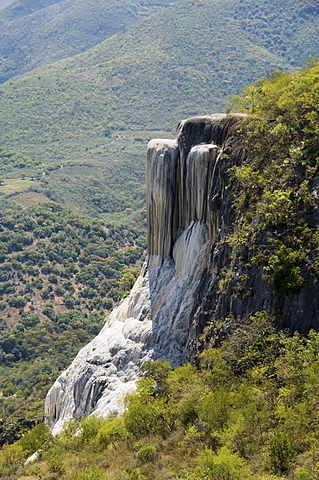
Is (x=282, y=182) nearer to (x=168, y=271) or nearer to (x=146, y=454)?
(x=168, y=271)

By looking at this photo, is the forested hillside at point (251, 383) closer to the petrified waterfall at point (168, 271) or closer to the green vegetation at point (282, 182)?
the green vegetation at point (282, 182)

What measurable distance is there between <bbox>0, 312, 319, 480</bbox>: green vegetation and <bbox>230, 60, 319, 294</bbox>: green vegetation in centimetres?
239

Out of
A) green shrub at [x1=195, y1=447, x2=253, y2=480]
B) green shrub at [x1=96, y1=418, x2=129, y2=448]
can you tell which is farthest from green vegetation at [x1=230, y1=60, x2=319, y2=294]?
green shrub at [x1=96, y1=418, x2=129, y2=448]

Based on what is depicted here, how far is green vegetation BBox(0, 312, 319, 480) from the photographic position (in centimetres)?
2144

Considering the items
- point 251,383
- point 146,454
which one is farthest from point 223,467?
point 146,454

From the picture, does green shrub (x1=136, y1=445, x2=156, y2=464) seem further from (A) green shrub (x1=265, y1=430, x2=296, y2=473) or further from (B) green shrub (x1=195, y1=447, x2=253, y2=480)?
(A) green shrub (x1=265, y1=430, x2=296, y2=473)

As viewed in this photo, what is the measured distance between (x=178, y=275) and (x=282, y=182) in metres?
8.15

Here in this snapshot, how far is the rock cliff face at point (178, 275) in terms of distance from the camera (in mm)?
29078

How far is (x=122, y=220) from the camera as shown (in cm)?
16700

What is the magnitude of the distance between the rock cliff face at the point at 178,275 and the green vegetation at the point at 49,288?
34122mm

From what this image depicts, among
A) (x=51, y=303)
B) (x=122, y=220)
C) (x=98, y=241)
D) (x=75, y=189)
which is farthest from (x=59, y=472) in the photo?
(x=75, y=189)

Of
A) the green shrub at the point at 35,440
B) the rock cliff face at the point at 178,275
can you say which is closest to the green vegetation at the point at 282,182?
the rock cliff face at the point at 178,275

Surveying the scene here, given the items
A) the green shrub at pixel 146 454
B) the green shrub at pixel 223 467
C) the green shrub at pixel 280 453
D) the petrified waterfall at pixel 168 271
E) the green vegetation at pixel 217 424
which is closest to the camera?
the green shrub at pixel 223 467

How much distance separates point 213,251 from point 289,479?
11.9 metres
